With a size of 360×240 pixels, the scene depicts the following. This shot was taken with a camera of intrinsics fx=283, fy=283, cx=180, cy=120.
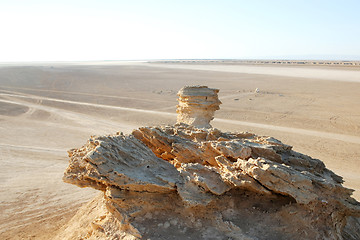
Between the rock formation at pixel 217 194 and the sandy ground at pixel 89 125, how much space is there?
481 cm

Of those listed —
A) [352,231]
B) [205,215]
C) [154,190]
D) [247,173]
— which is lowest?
[352,231]

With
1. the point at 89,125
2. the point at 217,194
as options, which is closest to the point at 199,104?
the point at 217,194

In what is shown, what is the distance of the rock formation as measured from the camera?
21.7 feet

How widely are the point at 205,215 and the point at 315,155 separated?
15491 millimetres

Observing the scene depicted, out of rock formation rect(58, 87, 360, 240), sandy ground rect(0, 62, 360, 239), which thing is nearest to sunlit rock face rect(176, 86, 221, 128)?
sandy ground rect(0, 62, 360, 239)

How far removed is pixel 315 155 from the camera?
19.7m

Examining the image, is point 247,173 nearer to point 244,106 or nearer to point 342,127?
point 342,127

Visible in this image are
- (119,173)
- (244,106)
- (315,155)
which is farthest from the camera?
(244,106)

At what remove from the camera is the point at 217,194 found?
7059 mm

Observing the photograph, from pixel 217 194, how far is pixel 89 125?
23.5m

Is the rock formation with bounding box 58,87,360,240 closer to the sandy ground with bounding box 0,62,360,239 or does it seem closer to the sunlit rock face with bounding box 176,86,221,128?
the sandy ground with bounding box 0,62,360,239

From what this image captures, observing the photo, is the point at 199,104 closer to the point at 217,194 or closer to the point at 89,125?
the point at 217,194

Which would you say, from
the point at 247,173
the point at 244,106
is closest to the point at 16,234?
the point at 247,173

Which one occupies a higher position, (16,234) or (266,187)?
(266,187)
